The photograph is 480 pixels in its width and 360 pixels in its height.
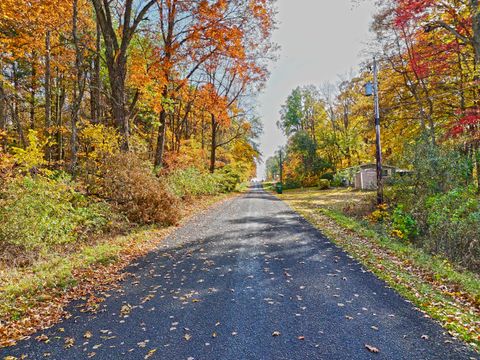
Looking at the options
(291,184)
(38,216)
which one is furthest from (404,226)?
(291,184)

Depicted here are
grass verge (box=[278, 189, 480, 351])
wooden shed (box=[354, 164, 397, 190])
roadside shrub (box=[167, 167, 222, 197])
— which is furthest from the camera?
wooden shed (box=[354, 164, 397, 190])

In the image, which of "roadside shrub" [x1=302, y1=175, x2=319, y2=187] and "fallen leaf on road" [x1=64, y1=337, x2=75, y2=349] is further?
"roadside shrub" [x1=302, y1=175, x2=319, y2=187]

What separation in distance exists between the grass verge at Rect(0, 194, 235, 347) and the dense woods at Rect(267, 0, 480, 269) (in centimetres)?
773

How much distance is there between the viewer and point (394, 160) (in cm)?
1148

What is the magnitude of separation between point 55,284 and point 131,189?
4.86 meters

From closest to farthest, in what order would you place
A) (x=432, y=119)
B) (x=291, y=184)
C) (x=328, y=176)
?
(x=432, y=119) < (x=328, y=176) < (x=291, y=184)

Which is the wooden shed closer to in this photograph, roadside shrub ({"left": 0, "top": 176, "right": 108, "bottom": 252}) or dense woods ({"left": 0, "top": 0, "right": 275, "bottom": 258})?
dense woods ({"left": 0, "top": 0, "right": 275, "bottom": 258})

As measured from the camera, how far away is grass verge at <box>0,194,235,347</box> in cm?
375

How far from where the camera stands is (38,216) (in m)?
6.47

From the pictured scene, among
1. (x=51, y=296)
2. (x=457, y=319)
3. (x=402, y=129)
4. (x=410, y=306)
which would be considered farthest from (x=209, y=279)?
(x=402, y=129)

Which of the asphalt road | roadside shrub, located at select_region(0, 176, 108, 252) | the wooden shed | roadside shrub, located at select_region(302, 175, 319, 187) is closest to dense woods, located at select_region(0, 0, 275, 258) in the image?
roadside shrub, located at select_region(0, 176, 108, 252)

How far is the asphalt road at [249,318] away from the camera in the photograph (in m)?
3.03

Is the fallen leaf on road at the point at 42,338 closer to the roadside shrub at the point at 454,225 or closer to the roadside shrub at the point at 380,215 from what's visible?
the roadside shrub at the point at 454,225

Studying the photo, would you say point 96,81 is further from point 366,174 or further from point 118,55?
point 366,174
